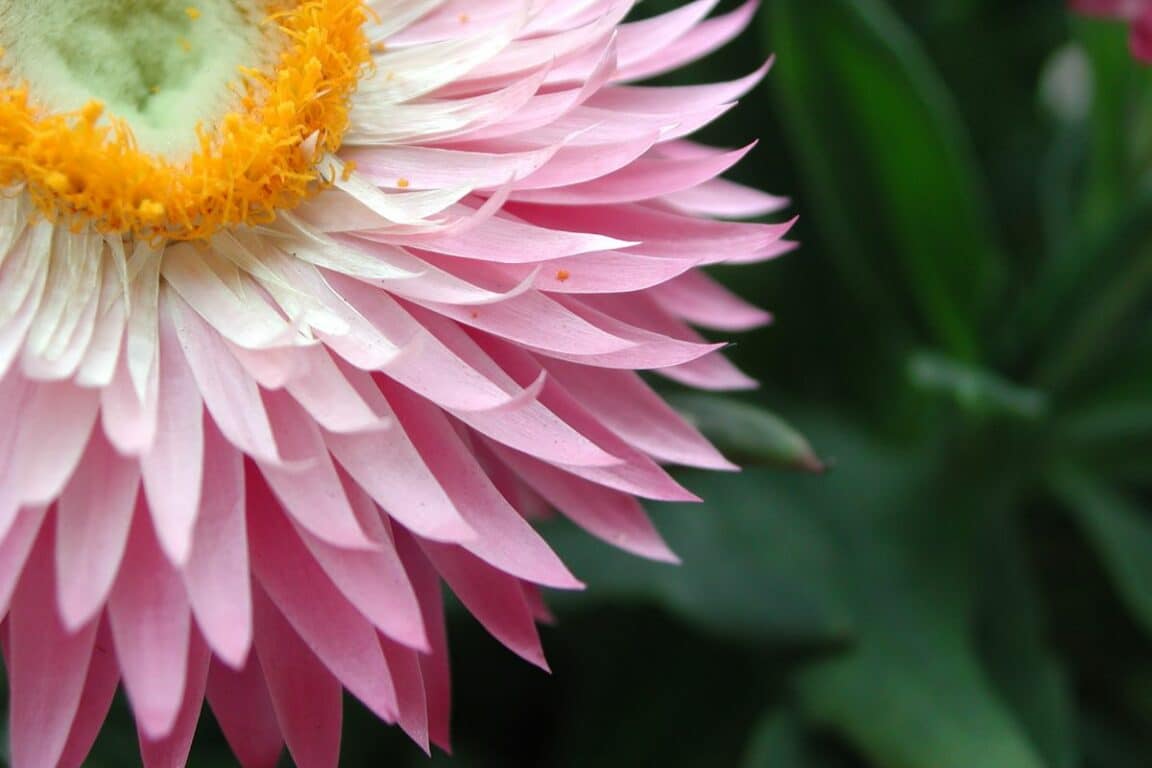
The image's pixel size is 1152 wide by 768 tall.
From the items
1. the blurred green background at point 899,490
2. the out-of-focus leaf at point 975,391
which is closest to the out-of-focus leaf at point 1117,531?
the blurred green background at point 899,490

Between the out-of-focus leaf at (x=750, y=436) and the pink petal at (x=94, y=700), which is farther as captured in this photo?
the out-of-focus leaf at (x=750, y=436)

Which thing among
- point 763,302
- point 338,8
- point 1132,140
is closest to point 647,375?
point 763,302

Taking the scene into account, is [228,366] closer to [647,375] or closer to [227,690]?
[227,690]

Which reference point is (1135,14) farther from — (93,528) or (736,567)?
(93,528)

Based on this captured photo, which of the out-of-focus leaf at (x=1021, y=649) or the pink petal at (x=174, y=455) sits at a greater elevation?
the pink petal at (x=174, y=455)

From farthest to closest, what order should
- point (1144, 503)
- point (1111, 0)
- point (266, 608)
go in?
point (1144, 503), point (1111, 0), point (266, 608)

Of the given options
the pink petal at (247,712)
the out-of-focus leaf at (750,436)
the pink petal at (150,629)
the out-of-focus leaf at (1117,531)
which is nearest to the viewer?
the pink petal at (150,629)

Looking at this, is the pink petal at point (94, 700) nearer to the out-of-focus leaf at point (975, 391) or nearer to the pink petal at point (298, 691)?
the pink petal at point (298, 691)

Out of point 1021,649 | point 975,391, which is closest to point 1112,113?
point 975,391
